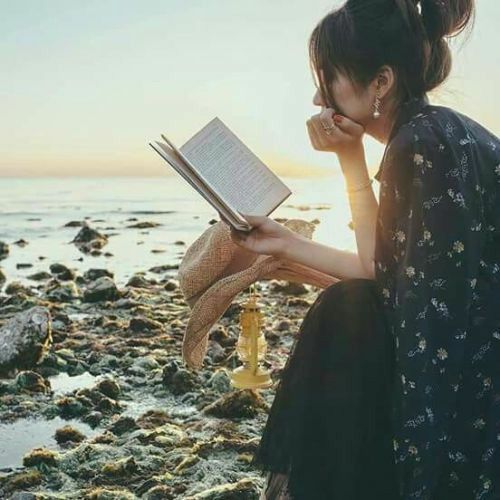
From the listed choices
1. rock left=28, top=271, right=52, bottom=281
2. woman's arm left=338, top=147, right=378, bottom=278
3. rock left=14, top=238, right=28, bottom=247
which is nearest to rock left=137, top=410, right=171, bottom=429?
woman's arm left=338, top=147, right=378, bottom=278

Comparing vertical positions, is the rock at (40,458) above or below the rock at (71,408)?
below

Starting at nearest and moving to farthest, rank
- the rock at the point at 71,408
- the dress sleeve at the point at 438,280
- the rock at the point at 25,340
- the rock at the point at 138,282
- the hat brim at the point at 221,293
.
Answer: the dress sleeve at the point at 438,280
the hat brim at the point at 221,293
the rock at the point at 71,408
the rock at the point at 25,340
the rock at the point at 138,282

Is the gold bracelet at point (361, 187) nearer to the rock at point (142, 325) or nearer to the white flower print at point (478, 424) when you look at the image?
the white flower print at point (478, 424)

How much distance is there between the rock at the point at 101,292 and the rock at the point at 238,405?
4.06 m

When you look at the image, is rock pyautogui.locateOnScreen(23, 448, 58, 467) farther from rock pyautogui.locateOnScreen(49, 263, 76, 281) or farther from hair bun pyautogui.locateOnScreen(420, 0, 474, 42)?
rock pyautogui.locateOnScreen(49, 263, 76, 281)

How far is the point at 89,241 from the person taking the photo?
15656mm

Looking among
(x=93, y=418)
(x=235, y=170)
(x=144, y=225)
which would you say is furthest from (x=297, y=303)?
(x=144, y=225)

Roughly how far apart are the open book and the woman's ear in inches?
21.5

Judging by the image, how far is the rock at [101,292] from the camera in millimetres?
8984

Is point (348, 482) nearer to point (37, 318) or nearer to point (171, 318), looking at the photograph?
point (37, 318)

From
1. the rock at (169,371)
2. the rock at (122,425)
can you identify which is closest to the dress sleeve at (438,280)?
the rock at (122,425)

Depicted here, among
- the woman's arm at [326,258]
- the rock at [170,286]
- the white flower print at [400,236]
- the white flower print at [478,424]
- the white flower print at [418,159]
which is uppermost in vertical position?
the white flower print at [418,159]

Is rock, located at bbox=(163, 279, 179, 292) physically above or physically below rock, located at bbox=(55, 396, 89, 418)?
above

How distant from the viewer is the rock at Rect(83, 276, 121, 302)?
354 inches
